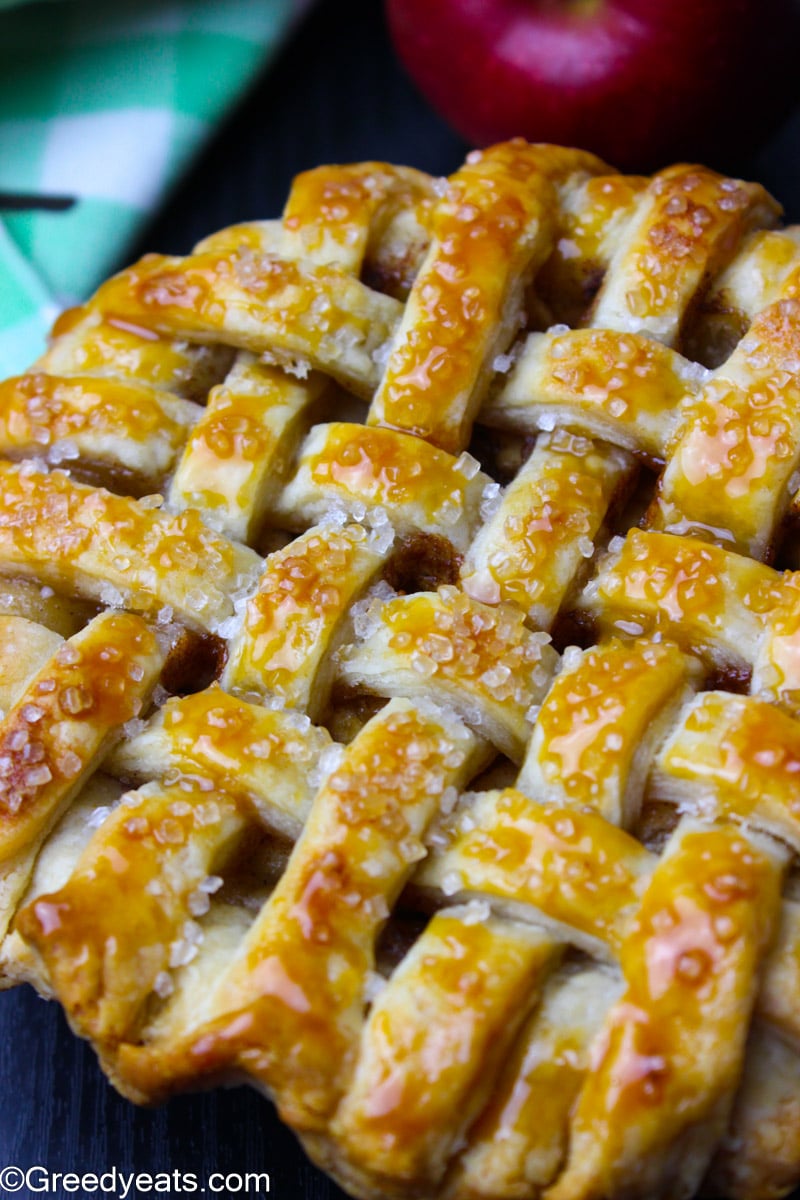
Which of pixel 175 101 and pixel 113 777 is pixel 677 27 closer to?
pixel 175 101

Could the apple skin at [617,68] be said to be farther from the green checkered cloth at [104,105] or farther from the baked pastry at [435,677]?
the baked pastry at [435,677]

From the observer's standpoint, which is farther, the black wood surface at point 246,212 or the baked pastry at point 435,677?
the black wood surface at point 246,212

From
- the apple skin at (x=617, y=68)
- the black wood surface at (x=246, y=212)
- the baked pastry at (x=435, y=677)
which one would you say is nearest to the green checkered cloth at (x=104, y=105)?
the black wood surface at (x=246, y=212)

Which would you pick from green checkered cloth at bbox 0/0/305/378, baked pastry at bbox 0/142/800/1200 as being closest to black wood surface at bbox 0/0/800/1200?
green checkered cloth at bbox 0/0/305/378

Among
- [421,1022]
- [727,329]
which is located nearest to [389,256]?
[727,329]

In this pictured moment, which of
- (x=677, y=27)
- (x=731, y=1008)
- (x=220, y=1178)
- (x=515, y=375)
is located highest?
(x=677, y=27)

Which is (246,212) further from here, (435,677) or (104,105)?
(435,677)

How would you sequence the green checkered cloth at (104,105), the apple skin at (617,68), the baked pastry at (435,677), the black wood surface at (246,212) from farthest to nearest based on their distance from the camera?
the green checkered cloth at (104,105), the apple skin at (617,68), the black wood surface at (246,212), the baked pastry at (435,677)

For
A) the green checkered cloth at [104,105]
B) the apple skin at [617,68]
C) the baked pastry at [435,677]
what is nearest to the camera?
the baked pastry at [435,677]
